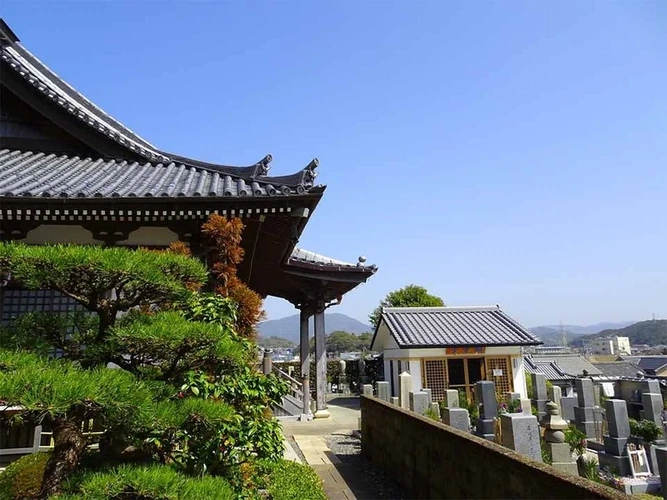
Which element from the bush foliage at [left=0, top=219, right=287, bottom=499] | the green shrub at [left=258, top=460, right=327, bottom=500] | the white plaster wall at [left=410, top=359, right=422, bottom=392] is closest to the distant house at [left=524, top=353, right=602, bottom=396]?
the white plaster wall at [left=410, top=359, right=422, bottom=392]

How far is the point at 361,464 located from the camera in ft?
29.4

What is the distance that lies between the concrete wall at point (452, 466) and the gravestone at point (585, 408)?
237 inches

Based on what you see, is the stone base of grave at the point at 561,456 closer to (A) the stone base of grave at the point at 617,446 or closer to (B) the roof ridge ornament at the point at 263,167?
(A) the stone base of grave at the point at 617,446

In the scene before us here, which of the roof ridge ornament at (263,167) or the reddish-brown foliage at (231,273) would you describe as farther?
the roof ridge ornament at (263,167)

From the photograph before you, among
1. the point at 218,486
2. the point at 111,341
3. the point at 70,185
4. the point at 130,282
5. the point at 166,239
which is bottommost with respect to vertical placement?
the point at 218,486

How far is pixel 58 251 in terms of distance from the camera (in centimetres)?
367

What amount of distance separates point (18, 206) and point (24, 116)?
144 inches

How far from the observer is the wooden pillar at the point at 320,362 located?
560 inches

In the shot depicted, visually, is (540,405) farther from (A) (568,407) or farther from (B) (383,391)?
(B) (383,391)

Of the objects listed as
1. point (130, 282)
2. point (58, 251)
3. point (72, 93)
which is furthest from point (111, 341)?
point (72, 93)

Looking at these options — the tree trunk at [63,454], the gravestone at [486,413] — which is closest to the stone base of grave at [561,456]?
the gravestone at [486,413]

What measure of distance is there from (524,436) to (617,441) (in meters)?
4.13

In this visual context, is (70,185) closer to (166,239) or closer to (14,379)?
(166,239)

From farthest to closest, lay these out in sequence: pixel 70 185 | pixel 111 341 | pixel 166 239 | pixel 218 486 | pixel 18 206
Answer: pixel 166 239 < pixel 70 185 < pixel 18 206 < pixel 111 341 < pixel 218 486
